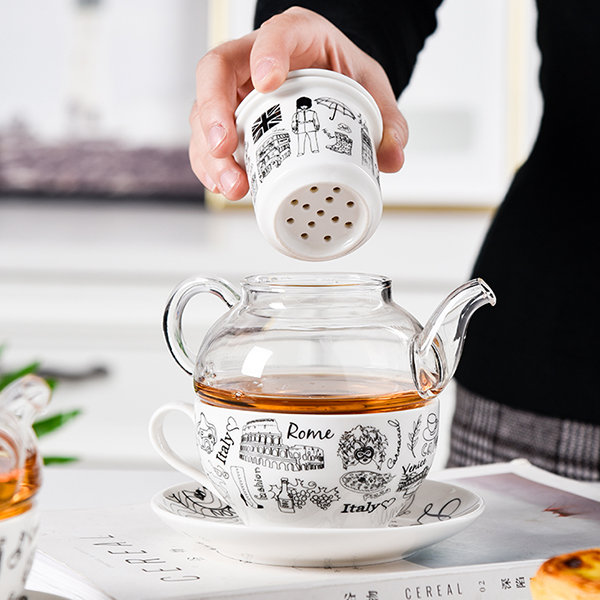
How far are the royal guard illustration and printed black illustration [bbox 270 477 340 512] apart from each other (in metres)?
0.20

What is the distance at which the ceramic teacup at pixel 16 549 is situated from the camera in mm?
386

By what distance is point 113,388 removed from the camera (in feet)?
5.54

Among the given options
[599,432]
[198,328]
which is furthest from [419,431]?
[198,328]

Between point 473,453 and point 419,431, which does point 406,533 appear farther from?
point 473,453

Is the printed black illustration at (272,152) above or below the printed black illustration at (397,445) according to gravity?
above

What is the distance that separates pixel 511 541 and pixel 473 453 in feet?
1.34

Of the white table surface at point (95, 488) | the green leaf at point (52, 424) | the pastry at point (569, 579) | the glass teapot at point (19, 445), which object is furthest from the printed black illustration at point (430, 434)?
the green leaf at point (52, 424)

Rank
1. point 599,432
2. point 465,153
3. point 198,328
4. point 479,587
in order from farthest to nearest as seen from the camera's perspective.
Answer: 1. point 465,153
2. point 198,328
3. point 599,432
4. point 479,587

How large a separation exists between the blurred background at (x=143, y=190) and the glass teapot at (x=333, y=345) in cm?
109

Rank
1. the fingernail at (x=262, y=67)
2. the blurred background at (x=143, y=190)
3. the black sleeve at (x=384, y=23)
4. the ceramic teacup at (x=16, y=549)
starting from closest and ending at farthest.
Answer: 1. the ceramic teacup at (x=16, y=549)
2. the fingernail at (x=262, y=67)
3. the black sleeve at (x=384, y=23)
4. the blurred background at (x=143, y=190)

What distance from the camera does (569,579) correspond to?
43 centimetres

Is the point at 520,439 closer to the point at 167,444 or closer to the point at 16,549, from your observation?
the point at 167,444

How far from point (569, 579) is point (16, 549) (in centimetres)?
24

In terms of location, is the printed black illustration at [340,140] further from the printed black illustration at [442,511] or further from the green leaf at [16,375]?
the green leaf at [16,375]
